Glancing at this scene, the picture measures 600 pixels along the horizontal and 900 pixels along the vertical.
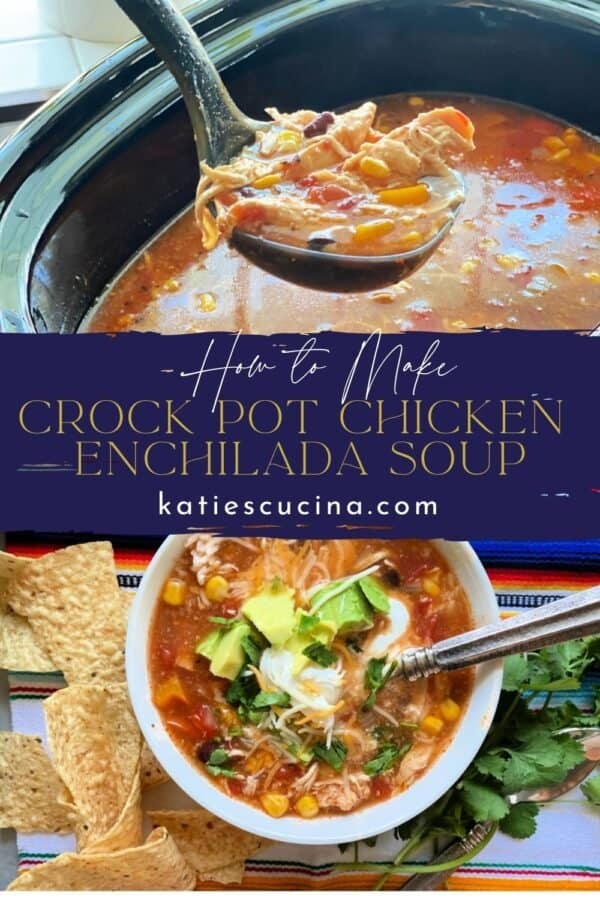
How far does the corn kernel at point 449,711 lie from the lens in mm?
1508

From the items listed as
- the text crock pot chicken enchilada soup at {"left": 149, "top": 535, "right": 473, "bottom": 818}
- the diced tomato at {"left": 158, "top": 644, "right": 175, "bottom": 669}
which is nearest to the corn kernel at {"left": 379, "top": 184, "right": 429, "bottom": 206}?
the text crock pot chicken enchilada soup at {"left": 149, "top": 535, "right": 473, "bottom": 818}

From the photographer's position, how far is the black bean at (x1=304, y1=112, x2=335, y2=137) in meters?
1.61

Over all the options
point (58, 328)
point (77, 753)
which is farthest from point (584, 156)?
point (77, 753)

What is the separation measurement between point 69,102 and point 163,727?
96cm

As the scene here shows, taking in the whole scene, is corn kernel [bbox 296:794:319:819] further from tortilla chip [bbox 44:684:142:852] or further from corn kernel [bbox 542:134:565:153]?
corn kernel [bbox 542:134:565:153]

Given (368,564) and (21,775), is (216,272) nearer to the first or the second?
(368,564)

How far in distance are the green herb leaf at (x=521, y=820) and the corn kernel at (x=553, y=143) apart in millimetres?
1116

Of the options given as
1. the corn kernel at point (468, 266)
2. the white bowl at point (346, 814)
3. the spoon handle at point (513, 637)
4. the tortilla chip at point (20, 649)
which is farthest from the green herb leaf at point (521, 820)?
the corn kernel at point (468, 266)

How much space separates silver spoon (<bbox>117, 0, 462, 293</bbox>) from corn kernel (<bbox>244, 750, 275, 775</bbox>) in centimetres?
69

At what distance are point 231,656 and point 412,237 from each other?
67cm

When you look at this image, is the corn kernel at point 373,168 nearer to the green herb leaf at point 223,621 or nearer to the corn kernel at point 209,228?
the corn kernel at point 209,228

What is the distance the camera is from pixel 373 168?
1574 millimetres

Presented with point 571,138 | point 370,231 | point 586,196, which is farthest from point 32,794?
point 571,138

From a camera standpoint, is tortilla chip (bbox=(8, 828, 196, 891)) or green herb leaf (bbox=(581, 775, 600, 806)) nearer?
tortilla chip (bbox=(8, 828, 196, 891))
